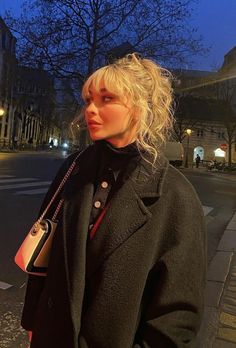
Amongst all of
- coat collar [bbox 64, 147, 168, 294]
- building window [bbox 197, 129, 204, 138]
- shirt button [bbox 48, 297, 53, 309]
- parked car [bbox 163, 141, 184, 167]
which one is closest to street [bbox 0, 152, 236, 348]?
parked car [bbox 163, 141, 184, 167]

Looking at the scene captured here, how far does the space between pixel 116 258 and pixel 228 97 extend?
2311 inches

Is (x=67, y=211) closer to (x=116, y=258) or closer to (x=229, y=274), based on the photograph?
(x=116, y=258)

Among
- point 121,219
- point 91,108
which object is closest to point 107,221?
point 121,219

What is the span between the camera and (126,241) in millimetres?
1550

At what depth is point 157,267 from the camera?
1.59m

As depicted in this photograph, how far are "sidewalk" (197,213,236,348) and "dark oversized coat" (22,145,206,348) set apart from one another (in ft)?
7.66

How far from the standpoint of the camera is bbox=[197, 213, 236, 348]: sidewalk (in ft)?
12.8

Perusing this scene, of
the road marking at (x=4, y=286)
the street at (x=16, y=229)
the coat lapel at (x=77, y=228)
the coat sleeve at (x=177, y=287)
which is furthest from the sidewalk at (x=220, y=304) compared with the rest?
the coat lapel at (x=77, y=228)

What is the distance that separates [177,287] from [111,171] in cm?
47

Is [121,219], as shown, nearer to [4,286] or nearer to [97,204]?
[97,204]

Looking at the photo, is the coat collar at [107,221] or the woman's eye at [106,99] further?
the woman's eye at [106,99]

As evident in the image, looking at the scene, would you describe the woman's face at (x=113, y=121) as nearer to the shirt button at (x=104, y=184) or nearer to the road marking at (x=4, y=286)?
the shirt button at (x=104, y=184)

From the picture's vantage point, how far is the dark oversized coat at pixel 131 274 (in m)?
1.54

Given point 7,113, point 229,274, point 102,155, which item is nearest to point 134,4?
point 229,274
